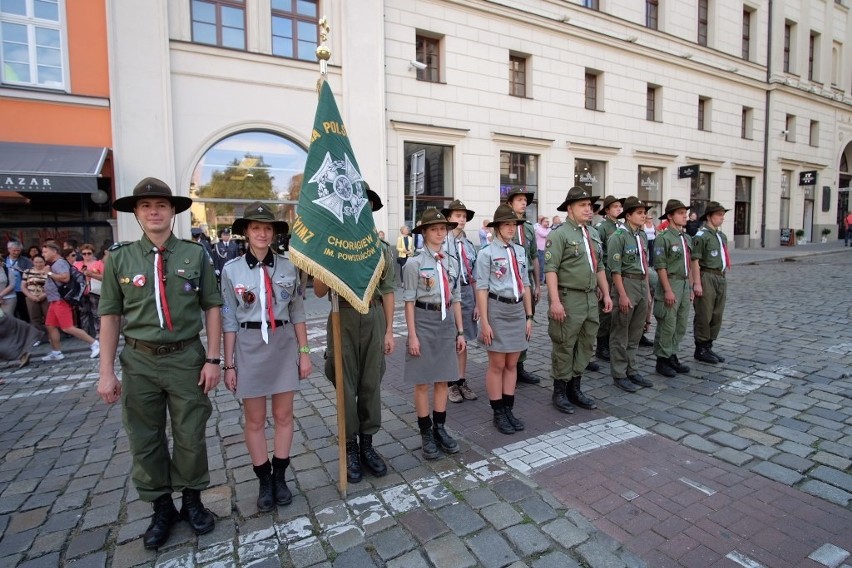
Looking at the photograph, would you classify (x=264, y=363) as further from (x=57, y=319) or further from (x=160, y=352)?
(x=57, y=319)

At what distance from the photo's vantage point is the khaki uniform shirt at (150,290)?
279 centimetres

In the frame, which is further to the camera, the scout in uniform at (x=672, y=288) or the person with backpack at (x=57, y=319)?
the person with backpack at (x=57, y=319)

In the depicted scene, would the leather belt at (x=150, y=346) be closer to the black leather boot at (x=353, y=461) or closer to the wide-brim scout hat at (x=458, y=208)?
the black leather boot at (x=353, y=461)

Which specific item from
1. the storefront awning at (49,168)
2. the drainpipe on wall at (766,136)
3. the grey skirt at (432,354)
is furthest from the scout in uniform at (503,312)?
A: the drainpipe on wall at (766,136)

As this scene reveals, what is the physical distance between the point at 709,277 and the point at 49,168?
12.3 metres

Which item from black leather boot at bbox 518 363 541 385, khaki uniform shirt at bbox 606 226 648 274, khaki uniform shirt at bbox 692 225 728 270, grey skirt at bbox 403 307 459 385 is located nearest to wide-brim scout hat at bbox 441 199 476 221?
khaki uniform shirt at bbox 606 226 648 274

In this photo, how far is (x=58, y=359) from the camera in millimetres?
7555

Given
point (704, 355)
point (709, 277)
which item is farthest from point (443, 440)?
point (709, 277)

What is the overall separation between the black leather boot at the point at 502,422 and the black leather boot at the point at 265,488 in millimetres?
2007

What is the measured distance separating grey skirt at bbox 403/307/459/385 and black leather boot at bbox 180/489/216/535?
163 cm

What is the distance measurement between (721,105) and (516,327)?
24.4m

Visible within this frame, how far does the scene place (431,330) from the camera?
3.91m

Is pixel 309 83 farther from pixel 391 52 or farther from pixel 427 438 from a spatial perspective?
pixel 427 438

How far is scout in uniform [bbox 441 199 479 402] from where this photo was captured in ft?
17.1
